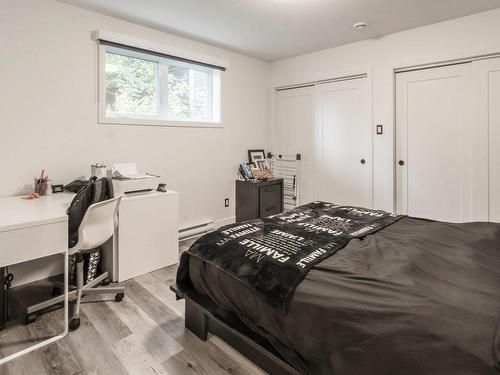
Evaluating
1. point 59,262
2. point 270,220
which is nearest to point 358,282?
point 270,220

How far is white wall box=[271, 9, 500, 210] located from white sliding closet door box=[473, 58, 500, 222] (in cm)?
17

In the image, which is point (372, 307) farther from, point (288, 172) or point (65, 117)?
point (288, 172)

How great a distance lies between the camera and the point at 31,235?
1707mm

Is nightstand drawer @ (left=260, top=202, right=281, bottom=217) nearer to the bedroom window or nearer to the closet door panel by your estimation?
the bedroom window

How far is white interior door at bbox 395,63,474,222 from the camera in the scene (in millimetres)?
3160

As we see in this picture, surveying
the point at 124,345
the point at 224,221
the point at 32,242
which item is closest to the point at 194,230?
the point at 224,221

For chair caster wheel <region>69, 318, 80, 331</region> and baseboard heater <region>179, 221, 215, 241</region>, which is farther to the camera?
baseboard heater <region>179, 221, 215, 241</region>

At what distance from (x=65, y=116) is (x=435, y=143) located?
364 cm

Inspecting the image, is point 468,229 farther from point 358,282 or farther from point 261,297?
point 261,297

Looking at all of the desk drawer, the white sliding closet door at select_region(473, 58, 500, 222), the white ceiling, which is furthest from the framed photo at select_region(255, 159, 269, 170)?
the desk drawer

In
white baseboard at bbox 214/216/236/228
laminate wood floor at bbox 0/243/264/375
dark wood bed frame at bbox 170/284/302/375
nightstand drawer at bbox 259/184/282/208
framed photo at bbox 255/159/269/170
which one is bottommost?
laminate wood floor at bbox 0/243/264/375

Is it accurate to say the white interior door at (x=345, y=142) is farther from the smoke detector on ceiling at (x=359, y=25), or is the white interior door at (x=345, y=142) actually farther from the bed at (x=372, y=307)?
the bed at (x=372, y=307)

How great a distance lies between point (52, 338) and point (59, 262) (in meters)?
1.08

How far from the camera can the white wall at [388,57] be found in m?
2.96
